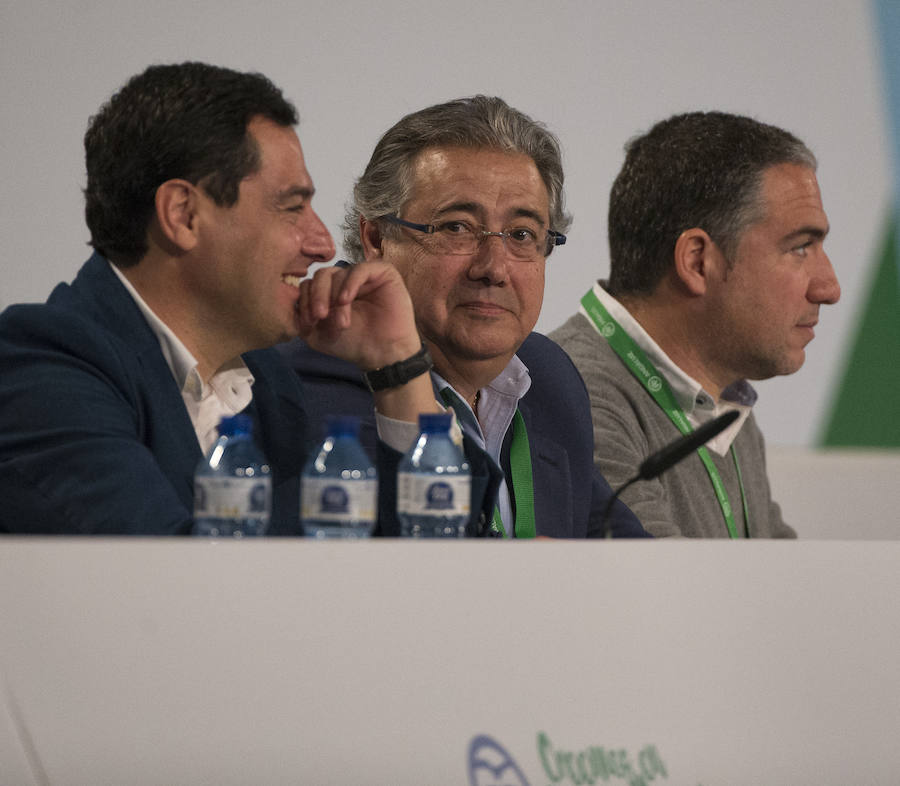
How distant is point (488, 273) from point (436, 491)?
882 millimetres

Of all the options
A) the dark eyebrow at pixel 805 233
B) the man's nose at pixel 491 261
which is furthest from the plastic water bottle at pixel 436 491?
the dark eyebrow at pixel 805 233

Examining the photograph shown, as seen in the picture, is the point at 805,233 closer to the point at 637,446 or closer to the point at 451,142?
the point at 637,446

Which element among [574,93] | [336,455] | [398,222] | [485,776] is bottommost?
[485,776]

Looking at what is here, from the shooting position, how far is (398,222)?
2.23 meters

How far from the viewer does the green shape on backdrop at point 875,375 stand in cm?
421

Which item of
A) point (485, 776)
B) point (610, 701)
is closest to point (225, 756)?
point (485, 776)

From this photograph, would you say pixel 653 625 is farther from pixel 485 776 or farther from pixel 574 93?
pixel 574 93

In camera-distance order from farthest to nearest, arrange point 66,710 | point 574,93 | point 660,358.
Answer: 1. point 574,93
2. point 660,358
3. point 66,710

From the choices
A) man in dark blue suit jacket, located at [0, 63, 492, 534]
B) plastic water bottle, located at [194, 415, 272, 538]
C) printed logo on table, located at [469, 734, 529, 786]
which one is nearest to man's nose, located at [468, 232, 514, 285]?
man in dark blue suit jacket, located at [0, 63, 492, 534]

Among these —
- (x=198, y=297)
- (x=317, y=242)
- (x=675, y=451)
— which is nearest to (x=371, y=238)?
(x=317, y=242)

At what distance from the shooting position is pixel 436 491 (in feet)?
4.42

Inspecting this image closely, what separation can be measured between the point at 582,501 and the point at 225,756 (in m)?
1.14

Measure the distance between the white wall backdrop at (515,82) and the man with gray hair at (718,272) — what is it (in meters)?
0.60

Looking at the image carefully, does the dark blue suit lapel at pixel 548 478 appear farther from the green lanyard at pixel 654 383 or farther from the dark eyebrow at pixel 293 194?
the dark eyebrow at pixel 293 194
